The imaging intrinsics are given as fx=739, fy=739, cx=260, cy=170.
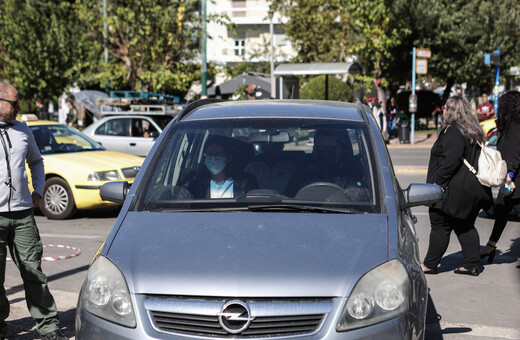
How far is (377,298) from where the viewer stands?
10.8 feet

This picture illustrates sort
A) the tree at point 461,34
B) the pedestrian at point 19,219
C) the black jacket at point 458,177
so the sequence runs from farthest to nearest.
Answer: the tree at point 461,34, the black jacket at point 458,177, the pedestrian at point 19,219

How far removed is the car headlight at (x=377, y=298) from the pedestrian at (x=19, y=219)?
2.59 meters

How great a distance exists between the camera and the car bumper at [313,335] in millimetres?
3158

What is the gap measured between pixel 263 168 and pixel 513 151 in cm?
441

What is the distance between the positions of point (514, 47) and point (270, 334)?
37729 mm

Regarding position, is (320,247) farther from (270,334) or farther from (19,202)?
(19,202)

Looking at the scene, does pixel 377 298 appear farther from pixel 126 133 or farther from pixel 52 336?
pixel 126 133

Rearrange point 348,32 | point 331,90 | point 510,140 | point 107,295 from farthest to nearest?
point 331,90, point 348,32, point 510,140, point 107,295

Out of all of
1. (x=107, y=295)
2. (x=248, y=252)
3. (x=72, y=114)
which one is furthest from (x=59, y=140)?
(x=72, y=114)

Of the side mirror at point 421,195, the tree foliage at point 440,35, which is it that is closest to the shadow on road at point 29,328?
the side mirror at point 421,195

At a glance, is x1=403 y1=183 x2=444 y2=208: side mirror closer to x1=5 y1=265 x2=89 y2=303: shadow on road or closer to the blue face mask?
the blue face mask

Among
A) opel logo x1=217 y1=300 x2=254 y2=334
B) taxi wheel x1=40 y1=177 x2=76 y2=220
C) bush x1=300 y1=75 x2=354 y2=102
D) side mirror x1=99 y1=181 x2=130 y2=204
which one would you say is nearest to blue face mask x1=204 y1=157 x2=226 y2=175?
side mirror x1=99 y1=181 x2=130 y2=204

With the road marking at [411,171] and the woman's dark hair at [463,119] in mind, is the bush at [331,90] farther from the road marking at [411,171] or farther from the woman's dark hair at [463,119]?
the woman's dark hair at [463,119]

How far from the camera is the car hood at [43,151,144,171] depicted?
11359mm
